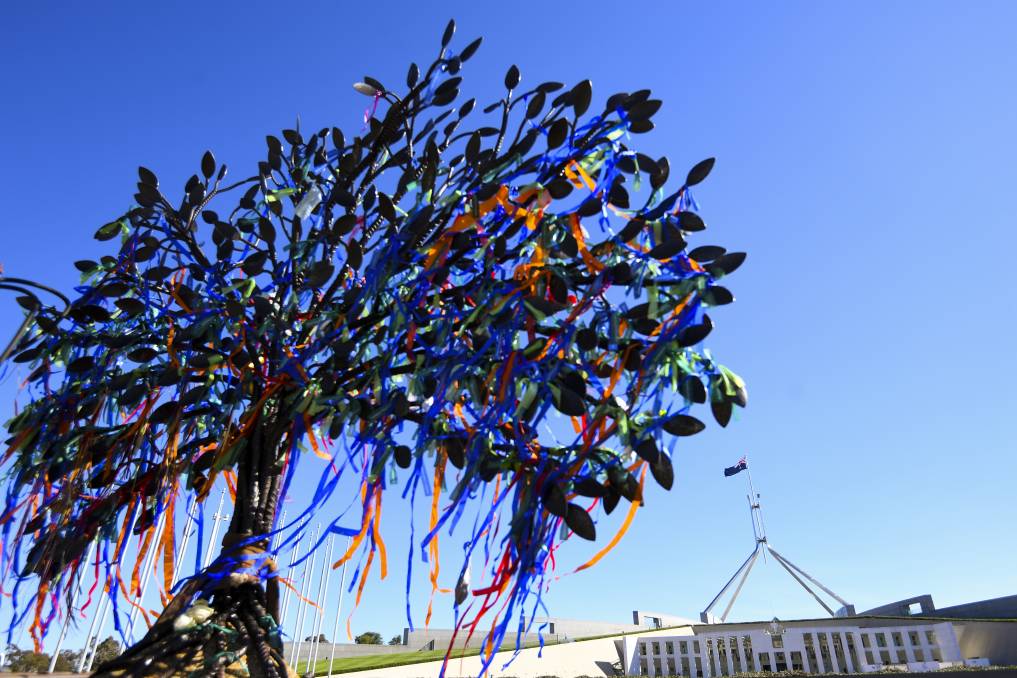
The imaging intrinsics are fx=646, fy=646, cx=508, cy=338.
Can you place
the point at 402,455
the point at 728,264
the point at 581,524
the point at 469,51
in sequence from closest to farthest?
the point at 581,524 < the point at 728,264 < the point at 402,455 < the point at 469,51

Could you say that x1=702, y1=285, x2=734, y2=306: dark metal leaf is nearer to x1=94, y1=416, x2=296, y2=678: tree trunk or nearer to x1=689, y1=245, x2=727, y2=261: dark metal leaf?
x1=689, y1=245, x2=727, y2=261: dark metal leaf

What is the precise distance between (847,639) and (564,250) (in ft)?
41.1

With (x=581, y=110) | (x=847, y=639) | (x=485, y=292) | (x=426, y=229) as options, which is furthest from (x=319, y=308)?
(x=847, y=639)

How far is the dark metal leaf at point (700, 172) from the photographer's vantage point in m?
2.51

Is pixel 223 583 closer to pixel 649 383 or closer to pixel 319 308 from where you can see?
pixel 319 308

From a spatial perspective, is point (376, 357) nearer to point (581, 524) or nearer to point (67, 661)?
point (581, 524)

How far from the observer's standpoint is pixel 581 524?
2.09 metres

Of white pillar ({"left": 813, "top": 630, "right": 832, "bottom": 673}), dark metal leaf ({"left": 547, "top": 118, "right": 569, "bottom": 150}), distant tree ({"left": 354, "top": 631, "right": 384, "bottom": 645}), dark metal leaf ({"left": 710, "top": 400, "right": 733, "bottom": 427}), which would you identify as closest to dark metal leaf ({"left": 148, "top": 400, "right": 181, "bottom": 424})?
dark metal leaf ({"left": 547, "top": 118, "right": 569, "bottom": 150})

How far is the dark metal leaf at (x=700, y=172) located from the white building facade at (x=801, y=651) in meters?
12.2

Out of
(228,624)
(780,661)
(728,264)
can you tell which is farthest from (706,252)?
(780,661)

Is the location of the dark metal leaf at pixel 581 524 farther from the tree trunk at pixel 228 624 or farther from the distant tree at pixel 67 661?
the distant tree at pixel 67 661

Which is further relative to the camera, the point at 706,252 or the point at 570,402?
the point at 706,252

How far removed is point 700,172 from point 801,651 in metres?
12.3

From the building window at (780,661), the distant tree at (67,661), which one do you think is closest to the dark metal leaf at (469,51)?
the distant tree at (67,661)
